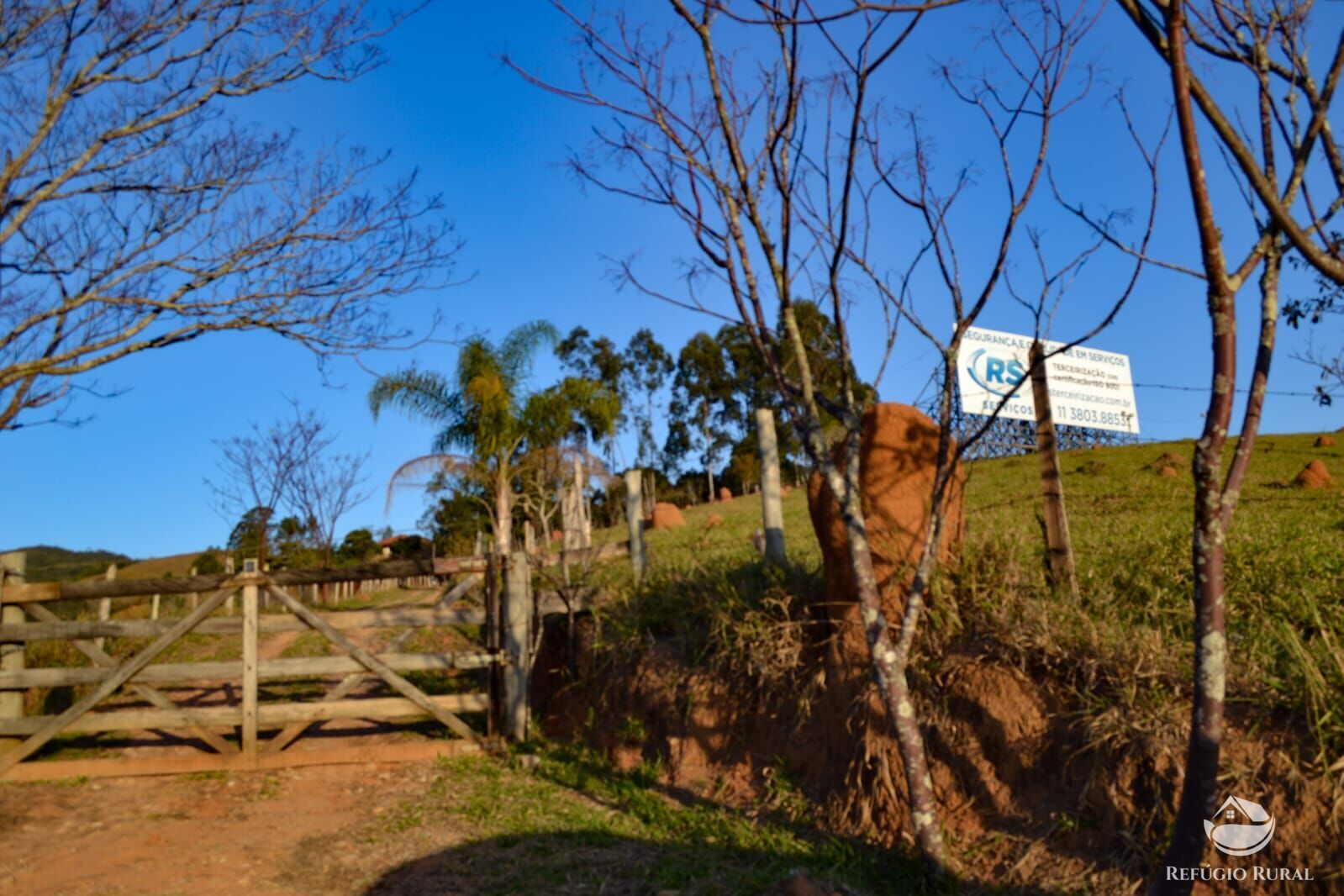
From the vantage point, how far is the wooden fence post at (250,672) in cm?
835

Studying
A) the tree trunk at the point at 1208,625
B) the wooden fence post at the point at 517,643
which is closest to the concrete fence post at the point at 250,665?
the wooden fence post at the point at 517,643

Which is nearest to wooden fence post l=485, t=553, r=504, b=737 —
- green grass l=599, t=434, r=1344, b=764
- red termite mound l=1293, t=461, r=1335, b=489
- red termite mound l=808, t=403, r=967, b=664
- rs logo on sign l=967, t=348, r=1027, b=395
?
green grass l=599, t=434, r=1344, b=764

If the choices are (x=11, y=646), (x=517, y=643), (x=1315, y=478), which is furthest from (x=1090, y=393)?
(x=11, y=646)

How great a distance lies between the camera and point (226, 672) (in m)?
8.38

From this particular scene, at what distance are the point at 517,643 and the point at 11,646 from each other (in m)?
4.77

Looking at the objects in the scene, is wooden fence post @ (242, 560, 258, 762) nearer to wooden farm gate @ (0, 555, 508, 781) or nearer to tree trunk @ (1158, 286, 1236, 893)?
wooden farm gate @ (0, 555, 508, 781)

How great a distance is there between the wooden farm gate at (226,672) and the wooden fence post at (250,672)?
0.03ft

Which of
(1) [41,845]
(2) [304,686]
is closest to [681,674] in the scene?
(1) [41,845]

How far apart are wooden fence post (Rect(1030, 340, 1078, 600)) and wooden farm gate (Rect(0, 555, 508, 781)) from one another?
5.05 m

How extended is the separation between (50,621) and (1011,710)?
27.8ft

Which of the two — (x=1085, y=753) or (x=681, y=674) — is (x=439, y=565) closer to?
(x=681, y=674)

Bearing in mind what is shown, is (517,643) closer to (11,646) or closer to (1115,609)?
(11,646)

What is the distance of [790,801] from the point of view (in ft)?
20.2

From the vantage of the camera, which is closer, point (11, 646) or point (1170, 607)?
point (1170, 607)
